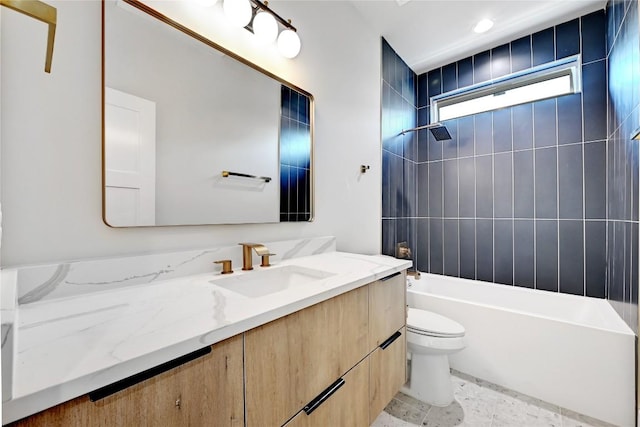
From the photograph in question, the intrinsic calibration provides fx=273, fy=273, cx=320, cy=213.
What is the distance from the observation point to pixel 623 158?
165 cm

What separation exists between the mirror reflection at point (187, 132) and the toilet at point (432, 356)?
3.34 ft

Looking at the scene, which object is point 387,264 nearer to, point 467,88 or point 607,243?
point 607,243

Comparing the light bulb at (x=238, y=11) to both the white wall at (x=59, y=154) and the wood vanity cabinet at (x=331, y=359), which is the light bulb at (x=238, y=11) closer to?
the white wall at (x=59, y=154)

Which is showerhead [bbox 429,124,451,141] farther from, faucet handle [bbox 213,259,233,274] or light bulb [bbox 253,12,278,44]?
faucet handle [bbox 213,259,233,274]

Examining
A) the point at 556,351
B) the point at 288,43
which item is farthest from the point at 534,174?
the point at 288,43

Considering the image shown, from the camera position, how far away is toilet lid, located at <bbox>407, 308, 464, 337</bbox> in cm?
156

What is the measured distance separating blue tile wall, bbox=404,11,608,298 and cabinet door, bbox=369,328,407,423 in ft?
4.86

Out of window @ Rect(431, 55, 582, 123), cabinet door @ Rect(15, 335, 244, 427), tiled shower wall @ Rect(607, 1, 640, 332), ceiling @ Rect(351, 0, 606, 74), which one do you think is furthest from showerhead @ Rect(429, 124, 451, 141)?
cabinet door @ Rect(15, 335, 244, 427)

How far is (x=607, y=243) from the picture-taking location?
2.00 m

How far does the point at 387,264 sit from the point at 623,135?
1.70 metres

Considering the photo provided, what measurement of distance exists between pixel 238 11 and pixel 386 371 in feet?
5.54

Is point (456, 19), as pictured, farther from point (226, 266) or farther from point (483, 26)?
point (226, 266)

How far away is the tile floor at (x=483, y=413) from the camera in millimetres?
1455

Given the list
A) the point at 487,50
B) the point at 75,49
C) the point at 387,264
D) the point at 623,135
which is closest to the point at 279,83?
the point at 75,49
